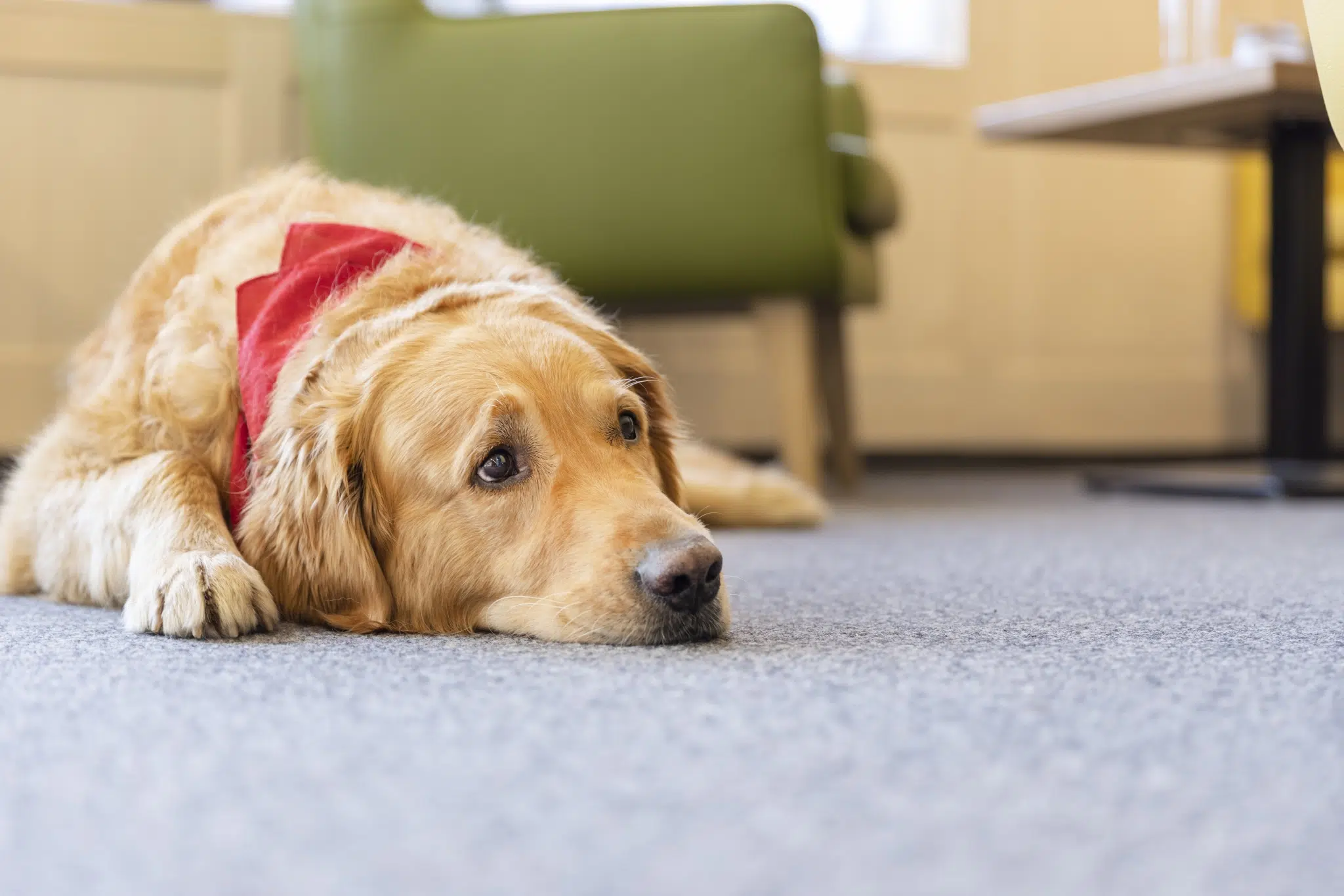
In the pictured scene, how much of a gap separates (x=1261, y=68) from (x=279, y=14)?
2811 mm

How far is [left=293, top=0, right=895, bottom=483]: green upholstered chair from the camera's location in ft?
11.1

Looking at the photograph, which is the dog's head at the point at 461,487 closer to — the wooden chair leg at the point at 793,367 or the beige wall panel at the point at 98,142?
the wooden chair leg at the point at 793,367

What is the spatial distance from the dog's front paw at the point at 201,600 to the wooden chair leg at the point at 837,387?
9.38 ft

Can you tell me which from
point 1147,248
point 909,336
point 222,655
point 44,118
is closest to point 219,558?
point 222,655

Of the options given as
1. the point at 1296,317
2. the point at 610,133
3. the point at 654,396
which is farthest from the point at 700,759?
the point at 1296,317

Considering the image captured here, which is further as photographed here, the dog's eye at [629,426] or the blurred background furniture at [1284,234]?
the blurred background furniture at [1284,234]

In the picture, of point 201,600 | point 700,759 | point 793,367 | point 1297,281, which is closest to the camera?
point 700,759

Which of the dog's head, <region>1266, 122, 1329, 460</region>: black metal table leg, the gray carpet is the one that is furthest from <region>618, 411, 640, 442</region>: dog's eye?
<region>1266, 122, 1329, 460</region>: black metal table leg

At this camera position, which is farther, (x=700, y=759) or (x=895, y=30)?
(x=895, y=30)

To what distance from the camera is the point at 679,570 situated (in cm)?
145

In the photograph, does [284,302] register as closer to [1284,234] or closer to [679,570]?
[679,570]

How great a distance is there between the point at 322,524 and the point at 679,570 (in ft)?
1.45

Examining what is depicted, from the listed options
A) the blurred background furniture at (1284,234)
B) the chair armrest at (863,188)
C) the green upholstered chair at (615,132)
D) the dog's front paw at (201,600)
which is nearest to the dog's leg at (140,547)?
Result: the dog's front paw at (201,600)

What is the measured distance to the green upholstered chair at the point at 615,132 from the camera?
3.39 metres
